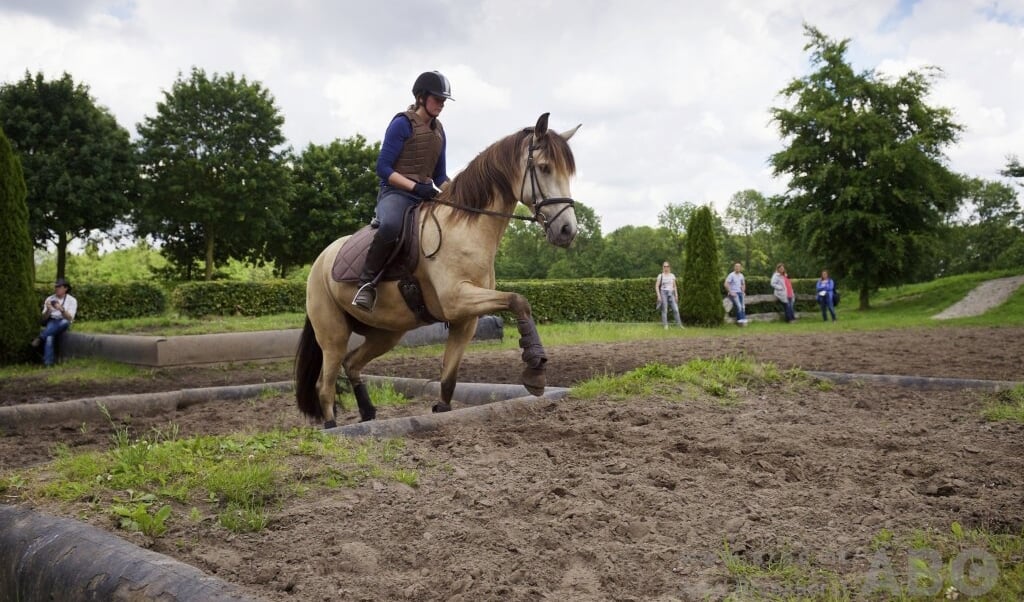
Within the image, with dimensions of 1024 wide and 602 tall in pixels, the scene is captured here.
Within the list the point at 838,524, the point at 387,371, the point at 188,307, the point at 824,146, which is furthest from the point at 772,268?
the point at 838,524

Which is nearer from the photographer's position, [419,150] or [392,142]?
[392,142]

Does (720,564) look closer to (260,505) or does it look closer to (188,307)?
(260,505)

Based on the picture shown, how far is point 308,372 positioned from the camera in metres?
6.32

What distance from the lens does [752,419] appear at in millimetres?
5188

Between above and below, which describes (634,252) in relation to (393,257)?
above

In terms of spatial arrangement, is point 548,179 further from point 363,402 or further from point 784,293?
point 784,293

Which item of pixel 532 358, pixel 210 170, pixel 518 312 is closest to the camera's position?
pixel 532 358

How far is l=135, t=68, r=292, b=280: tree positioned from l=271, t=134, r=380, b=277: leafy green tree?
281 cm

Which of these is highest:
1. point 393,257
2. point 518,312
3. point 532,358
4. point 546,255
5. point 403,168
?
point 546,255

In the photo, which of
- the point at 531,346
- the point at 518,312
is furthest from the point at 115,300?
the point at 531,346

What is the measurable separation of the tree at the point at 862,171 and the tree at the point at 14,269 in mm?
26732

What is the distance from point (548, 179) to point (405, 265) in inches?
48.2

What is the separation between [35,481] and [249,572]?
5.17ft

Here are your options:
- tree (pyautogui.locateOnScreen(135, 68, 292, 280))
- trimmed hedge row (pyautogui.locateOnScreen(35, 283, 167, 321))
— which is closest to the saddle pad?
trimmed hedge row (pyautogui.locateOnScreen(35, 283, 167, 321))
